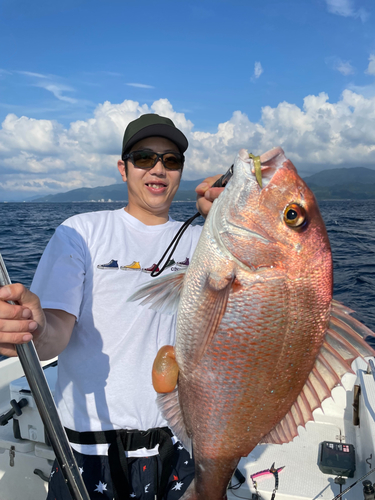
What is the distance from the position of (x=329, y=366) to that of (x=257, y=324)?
1.43ft

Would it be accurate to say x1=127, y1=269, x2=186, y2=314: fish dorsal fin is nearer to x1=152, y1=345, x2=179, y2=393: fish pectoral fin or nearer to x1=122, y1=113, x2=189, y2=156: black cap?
x1=152, y1=345, x2=179, y2=393: fish pectoral fin

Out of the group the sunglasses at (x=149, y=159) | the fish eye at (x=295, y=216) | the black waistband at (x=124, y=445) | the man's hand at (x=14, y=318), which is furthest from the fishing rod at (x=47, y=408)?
the sunglasses at (x=149, y=159)

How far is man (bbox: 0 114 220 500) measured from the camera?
2.30 m

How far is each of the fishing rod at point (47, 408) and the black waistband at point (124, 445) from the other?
621mm

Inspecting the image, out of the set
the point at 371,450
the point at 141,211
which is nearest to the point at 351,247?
the point at 371,450

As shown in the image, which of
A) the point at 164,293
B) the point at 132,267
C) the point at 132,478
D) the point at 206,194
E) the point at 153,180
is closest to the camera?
the point at 164,293

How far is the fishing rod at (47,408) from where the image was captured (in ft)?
5.01

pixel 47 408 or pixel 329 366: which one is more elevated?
pixel 329 366

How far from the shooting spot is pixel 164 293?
74.0 inches

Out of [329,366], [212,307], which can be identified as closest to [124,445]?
[212,307]

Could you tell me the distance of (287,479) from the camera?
13.1 ft

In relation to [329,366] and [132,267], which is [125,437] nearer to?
[132,267]

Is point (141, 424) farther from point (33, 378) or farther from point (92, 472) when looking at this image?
point (33, 378)

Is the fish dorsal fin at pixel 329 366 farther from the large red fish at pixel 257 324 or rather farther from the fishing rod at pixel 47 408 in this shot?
the fishing rod at pixel 47 408
